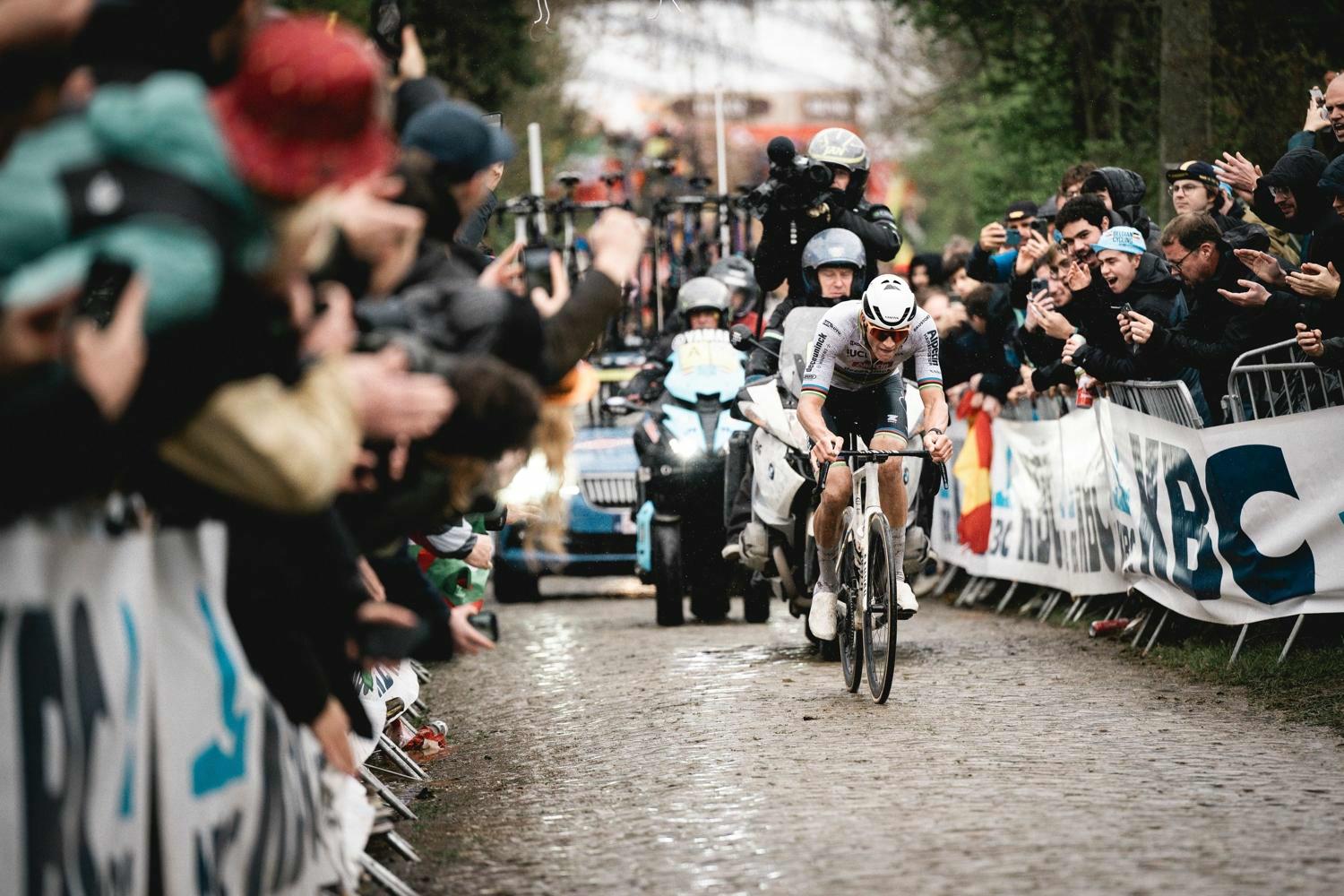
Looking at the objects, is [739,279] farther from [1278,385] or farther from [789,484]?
[1278,385]

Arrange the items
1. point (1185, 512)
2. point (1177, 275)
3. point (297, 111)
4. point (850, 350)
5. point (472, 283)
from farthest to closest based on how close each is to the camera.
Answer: point (1177, 275) → point (1185, 512) → point (850, 350) → point (472, 283) → point (297, 111)

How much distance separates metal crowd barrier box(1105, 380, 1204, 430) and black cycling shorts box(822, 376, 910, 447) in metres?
1.45

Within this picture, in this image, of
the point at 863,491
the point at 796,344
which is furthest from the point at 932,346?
the point at 796,344

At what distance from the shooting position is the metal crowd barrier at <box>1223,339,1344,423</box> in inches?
403

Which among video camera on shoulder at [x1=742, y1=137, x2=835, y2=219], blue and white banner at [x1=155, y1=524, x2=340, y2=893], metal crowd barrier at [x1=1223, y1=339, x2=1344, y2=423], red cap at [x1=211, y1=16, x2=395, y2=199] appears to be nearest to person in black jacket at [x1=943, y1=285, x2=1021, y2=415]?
video camera on shoulder at [x1=742, y1=137, x2=835, y2=219]

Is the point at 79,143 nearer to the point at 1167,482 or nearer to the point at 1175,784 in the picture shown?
the point at 1175,784

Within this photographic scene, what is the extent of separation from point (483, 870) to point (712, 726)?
290 cm

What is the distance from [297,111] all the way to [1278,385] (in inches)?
292

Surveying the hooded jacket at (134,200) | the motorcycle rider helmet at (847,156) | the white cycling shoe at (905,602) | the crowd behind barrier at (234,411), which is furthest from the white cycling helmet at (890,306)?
the hooded jacket at (134,200)

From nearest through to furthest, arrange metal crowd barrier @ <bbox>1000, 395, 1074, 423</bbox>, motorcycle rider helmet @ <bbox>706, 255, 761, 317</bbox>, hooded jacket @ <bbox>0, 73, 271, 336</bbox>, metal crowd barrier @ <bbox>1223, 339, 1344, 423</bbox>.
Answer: hooded jacket @ <bbox>0, 73, 271, 336</bbox>, metal crowd barrier @ <bbox>1223, 339, 1344, 423</bbox>, metal crowd barrier @ <bbox>1000, 395, 1074, 423</bbox>, motorcycle rider helmet @ <bbox>706, 255, 761, 317</bbox>

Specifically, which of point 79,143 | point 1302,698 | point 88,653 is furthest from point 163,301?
point 1302,698

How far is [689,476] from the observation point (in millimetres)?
15141

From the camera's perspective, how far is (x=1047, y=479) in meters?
14.4

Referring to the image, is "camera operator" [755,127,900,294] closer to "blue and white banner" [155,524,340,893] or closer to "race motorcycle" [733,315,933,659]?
"race motorcycle" [733,315,933,659]
